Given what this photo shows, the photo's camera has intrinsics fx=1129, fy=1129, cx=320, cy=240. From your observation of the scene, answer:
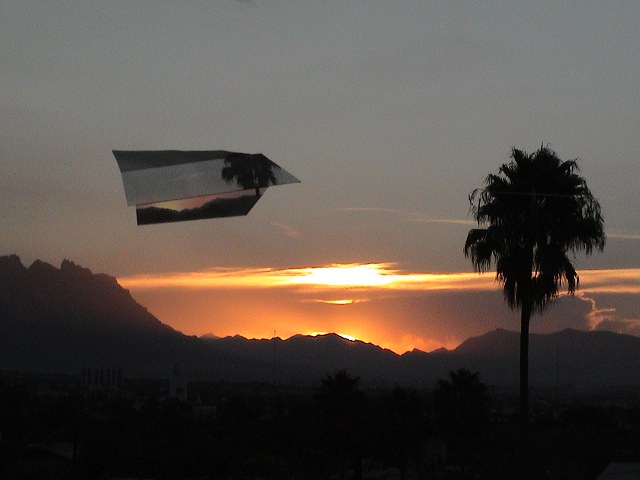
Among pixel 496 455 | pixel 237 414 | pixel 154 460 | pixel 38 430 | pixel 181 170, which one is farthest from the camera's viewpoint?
pixel 237 414

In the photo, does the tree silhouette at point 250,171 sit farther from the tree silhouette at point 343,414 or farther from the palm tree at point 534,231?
the tree silhouette at point 343,414

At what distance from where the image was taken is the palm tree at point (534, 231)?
27.2 metres

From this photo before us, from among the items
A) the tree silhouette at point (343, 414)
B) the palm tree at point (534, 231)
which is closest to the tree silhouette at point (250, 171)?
the palm tree at point (534, 231)

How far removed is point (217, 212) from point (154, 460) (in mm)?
39883

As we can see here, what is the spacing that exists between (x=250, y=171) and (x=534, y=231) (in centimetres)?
1079

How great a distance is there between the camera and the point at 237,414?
274 feet

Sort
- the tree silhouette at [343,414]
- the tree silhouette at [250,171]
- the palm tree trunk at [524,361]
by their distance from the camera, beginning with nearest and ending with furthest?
1. the tree silhouette at [250,171]
2. the palm tree trunk at [524,361]
3. the tree silhouette at [343,414]

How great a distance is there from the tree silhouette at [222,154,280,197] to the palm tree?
9786 millimetres

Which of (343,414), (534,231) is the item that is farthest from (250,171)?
(343,414)

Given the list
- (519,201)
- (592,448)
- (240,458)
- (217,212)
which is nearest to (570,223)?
(519,201)

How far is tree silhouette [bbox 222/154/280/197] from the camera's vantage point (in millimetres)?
18594

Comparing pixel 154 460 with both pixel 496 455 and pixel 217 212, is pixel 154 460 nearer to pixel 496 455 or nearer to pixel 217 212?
pixel 496 455

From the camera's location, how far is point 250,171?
1869 centimetres

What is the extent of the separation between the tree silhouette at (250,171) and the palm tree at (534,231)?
9786 mm
